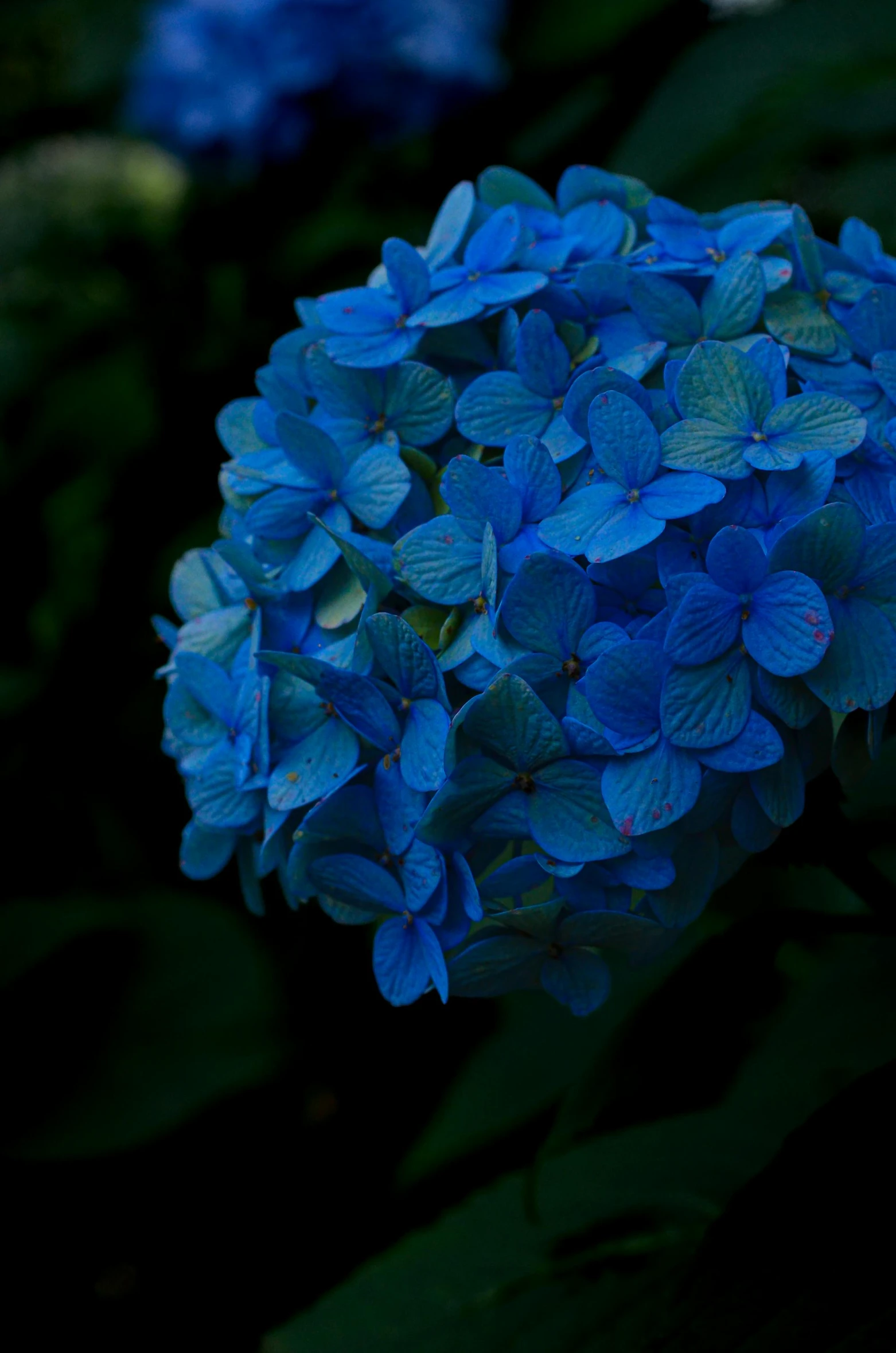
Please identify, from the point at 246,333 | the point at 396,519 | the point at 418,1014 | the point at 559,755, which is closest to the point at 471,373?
the point at 396,519

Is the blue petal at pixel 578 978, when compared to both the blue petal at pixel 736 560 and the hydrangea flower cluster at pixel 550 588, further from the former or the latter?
the blue petal at pixel 736 560

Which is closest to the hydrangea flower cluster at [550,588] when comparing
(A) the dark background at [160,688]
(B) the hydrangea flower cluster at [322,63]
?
(A) the dark background at [160,688]

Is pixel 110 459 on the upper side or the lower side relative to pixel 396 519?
lower

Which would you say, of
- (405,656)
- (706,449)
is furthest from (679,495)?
(405,656)

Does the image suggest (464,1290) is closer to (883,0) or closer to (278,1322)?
(278,1322)

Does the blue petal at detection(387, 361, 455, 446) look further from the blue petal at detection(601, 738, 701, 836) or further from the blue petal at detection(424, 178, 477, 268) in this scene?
the blue petal at detection(601, 738, 701, 836)

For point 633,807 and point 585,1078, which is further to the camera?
point 585,1078

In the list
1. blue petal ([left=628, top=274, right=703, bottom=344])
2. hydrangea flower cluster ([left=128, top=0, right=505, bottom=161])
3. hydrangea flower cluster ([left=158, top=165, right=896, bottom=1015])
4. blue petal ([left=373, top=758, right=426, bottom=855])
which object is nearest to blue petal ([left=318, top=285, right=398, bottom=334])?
hydrangea flower cluster ([left=158, top=165, right=896, bottom=1015])
